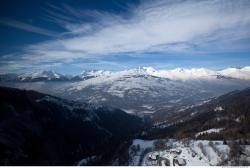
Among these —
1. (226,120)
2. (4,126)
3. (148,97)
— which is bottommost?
(148,97)

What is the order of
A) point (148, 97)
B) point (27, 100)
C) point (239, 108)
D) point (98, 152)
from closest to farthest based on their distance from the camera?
1. point (27, 100)
2. point (98, 152)
3. point (239, 108)
4. point (148, 97)

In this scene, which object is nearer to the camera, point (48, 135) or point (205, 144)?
point (205, 144)

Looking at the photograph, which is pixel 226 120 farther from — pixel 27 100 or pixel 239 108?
pixel 27 100

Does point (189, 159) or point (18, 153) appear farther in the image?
point (18, 153)

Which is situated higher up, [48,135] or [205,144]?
[48,135]

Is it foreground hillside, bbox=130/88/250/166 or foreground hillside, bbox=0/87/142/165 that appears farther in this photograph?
foreground hillside, bbox=0/87/142/165

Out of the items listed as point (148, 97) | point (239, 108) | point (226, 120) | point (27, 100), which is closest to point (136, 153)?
point (27, 100)

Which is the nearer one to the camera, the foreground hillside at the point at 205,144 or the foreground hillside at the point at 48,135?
the foreground hillside at the point at 205,144

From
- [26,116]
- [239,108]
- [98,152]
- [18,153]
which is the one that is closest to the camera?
[18,153]
